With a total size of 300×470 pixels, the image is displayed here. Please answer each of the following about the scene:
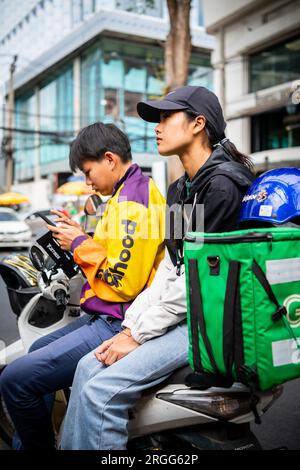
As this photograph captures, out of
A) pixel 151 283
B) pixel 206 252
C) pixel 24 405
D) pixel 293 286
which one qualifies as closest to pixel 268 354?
pixel 293 286

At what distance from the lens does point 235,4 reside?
12227 mm

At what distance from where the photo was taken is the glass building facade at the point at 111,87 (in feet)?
90.0

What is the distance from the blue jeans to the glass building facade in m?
23.7

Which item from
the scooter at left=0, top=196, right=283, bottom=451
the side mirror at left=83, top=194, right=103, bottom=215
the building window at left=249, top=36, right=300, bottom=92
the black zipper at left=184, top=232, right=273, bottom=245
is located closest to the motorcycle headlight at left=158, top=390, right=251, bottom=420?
the scooter at left=0, top=196, right=283, bottom=451

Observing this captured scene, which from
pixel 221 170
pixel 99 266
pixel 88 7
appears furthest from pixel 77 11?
pixel 221 170

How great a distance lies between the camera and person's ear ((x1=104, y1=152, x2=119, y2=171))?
2.31 meters

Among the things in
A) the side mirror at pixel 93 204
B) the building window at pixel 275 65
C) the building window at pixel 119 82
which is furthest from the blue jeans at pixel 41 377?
the building window at pixel 119 82

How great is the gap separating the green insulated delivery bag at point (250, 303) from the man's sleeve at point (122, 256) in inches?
22.1

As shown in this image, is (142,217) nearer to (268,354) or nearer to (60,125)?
(268,354)

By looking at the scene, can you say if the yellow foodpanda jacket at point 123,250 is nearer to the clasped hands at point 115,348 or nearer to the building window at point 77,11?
the clasped hands at point 115,348

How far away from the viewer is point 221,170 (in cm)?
186

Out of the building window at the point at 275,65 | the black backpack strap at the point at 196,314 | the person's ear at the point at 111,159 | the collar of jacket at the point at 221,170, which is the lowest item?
the black backpack strap at the point at 196,314

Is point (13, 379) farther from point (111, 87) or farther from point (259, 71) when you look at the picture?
point (111, 87)

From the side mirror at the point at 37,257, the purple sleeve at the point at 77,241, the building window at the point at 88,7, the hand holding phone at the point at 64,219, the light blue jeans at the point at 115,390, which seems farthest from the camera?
the building window at the point at 88,7
